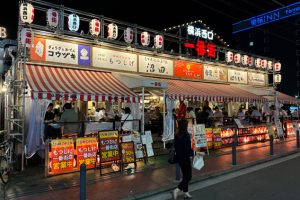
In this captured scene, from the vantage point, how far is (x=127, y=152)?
8.89 m

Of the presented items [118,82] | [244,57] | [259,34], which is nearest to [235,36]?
[259,34]

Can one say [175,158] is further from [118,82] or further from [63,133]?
[118,82]

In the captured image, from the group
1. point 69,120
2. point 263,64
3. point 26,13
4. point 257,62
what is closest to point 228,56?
point 257,62

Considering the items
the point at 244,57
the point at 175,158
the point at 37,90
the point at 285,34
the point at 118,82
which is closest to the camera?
the point at 175,158

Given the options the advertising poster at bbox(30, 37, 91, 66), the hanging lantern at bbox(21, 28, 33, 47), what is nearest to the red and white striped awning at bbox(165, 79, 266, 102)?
the advertising poster at bbox(30, 37, 91, 66)

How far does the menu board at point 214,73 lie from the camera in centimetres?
1877

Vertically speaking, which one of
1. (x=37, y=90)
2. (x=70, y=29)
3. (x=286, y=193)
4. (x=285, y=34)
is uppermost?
(x=285, y=34)

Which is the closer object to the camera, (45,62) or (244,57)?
(45,62)

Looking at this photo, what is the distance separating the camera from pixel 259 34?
2552 inches

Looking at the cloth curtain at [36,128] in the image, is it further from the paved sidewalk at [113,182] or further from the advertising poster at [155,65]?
the advertising poster at [155,65]

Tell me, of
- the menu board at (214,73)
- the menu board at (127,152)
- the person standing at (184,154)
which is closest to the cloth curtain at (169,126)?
the menu board at (127,152)

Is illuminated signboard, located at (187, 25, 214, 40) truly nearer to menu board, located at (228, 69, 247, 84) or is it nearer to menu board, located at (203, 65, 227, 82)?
menu board, located at (203, 65, 227, 82)

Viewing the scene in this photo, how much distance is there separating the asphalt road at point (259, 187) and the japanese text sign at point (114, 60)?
7995mm

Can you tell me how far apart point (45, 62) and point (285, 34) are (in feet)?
203
